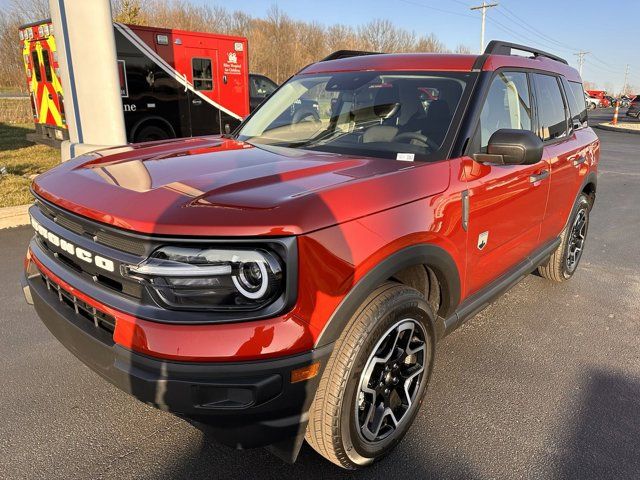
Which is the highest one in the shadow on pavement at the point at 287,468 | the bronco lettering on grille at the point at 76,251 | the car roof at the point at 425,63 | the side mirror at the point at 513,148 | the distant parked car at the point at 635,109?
the car roof at the point at 425,63

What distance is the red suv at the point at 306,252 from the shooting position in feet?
5.83

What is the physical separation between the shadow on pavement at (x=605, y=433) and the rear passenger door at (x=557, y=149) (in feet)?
3.97

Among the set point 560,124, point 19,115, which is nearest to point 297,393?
point 560,124

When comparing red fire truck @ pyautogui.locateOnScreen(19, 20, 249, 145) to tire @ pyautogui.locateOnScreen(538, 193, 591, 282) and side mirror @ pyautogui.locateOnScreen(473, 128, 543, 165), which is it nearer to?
tire @ pyautogui.locateOnScreen(538, 193, 591, 282)

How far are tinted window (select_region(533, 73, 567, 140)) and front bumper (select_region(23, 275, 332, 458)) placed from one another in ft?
9.13

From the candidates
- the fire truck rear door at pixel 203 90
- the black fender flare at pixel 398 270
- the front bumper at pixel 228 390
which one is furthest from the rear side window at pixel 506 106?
the fire truck rear door at pixel 203 90

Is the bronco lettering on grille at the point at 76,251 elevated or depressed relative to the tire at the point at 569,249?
elevated

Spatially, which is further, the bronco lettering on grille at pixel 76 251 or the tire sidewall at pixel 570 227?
the tire sidewall at pixel 570 227

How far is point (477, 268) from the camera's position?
9.47 ft

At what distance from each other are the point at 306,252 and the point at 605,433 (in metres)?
2.00

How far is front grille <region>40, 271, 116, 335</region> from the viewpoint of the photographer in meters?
1.98

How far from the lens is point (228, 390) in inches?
70.5

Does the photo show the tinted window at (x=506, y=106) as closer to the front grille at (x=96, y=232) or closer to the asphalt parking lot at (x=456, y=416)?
the asphalt parking lot at (x=456, y=416)

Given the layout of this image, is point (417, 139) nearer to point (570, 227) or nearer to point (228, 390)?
point (228, 390)
